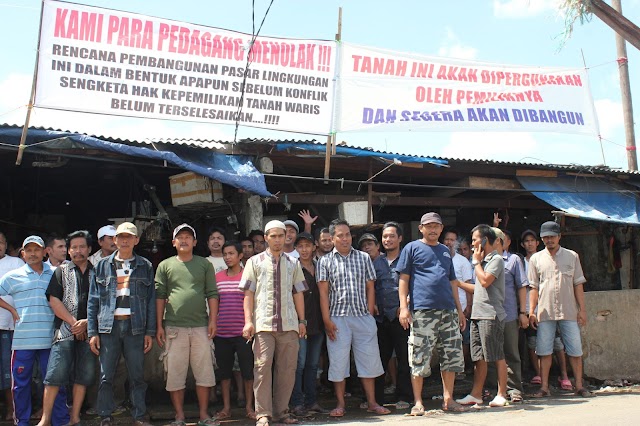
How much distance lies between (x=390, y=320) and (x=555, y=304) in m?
1.90

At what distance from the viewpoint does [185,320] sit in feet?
18.0

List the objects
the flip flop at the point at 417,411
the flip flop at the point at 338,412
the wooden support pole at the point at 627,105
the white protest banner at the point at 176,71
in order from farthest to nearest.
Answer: the wooden support pole at the point at 627,105 → the white protest banner at the point at 176,71 → the flip flop at the point at 338,412 → the flip flop at the point at 417,411

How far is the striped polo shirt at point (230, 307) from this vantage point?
19.2ft

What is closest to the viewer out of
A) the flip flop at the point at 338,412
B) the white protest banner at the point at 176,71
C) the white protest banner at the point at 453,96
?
the flip flop at the point at 338,412

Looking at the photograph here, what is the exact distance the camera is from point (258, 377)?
5.37 meters

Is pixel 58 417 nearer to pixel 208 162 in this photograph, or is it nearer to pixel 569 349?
pixel 208 162

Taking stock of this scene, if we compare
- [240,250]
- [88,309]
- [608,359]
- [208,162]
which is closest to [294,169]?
[208,162]

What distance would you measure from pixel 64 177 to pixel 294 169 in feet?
11.8

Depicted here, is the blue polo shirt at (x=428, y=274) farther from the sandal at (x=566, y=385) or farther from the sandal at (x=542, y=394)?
the sandal at (x=566, y=385)

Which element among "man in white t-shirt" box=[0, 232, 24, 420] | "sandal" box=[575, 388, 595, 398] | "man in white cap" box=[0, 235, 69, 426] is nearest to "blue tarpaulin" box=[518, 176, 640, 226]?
"sandal" box=[575, 388, 595, 398]

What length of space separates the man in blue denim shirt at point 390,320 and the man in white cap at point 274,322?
1232 mm

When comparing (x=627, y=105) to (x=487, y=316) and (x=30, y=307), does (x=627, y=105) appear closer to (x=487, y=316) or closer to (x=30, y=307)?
(x=487, y=316)

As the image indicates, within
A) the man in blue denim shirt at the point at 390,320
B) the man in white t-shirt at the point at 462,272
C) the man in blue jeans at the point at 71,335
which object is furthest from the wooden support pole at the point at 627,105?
the man in blue jeans at the point at 71,335

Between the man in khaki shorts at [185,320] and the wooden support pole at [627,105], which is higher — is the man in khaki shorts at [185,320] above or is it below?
below
